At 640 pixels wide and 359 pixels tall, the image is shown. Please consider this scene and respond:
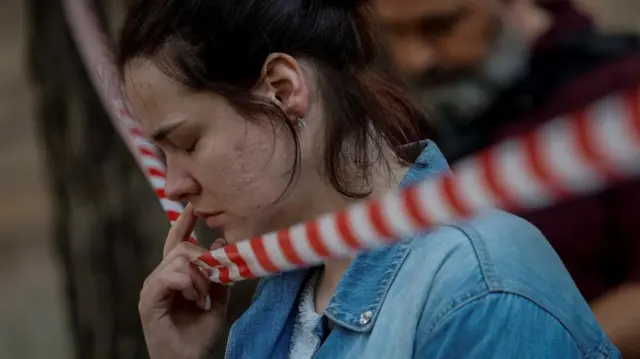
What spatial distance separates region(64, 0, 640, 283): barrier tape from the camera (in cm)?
41

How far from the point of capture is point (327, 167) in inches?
29.5

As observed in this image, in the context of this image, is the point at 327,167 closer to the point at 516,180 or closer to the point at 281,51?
the point at 281,51

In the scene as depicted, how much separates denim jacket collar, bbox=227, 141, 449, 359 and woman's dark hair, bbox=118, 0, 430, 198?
36mm

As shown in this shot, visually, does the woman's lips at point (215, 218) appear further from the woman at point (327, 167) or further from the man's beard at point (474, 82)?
the man's beard at point (474, 82)

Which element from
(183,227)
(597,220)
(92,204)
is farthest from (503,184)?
(92,204)

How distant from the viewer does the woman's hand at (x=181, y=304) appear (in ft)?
2.82

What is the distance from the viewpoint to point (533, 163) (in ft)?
1.47

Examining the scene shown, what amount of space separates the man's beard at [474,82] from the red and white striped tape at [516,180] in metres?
0.74

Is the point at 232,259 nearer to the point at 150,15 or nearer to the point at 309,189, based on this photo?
the point at 309,189

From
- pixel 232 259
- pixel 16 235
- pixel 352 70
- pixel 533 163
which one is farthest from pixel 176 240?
pixel 16 235

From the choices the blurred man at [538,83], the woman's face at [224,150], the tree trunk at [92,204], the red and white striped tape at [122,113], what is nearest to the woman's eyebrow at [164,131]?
the woman's face at [224,150]

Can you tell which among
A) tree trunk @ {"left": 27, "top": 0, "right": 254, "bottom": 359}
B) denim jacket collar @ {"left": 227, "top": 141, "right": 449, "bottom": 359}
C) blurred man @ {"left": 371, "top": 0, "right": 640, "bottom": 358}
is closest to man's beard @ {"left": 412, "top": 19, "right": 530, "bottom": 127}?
blurred man @ {"left": 371, "top": 0, "right": 640, "bottom": 358}

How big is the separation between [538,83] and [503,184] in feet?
2.67

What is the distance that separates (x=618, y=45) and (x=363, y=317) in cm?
64
